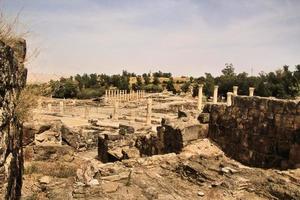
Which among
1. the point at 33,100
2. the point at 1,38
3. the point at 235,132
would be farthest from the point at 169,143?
the point at 1,38

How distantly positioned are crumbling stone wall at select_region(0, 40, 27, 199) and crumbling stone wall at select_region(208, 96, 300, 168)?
736 cm

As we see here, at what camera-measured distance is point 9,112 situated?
4.38 m

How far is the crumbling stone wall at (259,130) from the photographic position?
34.0 feet

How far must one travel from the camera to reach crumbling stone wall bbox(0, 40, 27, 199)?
411 centimetres

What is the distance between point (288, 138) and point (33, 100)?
23.4 feet

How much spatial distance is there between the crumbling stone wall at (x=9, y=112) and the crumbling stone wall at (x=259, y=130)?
7365mm

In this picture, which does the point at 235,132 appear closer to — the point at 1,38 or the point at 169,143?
the point at 169,143

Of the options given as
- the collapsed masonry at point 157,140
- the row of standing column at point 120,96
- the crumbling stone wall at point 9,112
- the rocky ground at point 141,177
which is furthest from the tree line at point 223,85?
the crumbling stone wall at point 9,112

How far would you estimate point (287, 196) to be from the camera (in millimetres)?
7141

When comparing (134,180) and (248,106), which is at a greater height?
(248,106)

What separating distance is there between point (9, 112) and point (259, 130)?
863cm

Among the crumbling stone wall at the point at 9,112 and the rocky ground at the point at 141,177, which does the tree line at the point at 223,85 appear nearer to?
the rocky ground at the point at 141,177

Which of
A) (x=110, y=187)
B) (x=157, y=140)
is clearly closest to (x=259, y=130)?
(x=157, y=140)

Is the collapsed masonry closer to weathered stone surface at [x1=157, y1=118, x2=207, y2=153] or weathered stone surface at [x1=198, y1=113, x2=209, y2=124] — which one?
weathered stone surface at [x1=157, y1=118, x2=207, y2=153]
